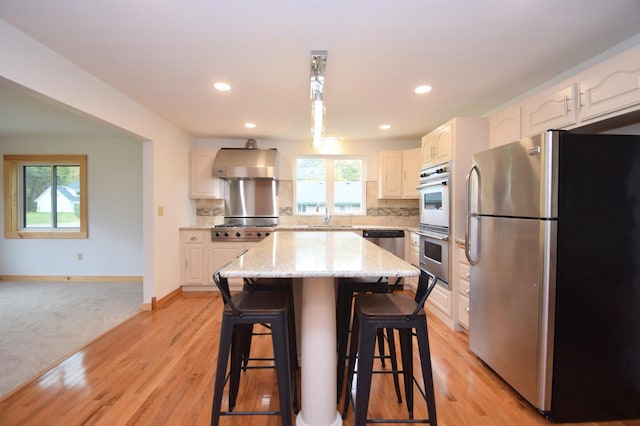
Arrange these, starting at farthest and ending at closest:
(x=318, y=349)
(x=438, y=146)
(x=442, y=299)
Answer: (x=438, y=146), (x=442, y=299), (x=318, y=349)

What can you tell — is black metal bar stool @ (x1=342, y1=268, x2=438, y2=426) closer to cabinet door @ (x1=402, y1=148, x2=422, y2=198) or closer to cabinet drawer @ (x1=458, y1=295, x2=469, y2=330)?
cabinet drawer @ (x1=458, y1=295, x2=469, y2=330)

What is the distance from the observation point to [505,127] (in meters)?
2.51

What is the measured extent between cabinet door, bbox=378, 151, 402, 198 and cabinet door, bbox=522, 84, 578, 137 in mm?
2053

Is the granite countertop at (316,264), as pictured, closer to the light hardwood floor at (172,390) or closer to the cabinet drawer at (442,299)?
the light hardwood floor at (172,390)

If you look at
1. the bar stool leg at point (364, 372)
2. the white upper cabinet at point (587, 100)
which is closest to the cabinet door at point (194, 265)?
the bar stool leg at point (364, 372)

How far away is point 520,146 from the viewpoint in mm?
1767

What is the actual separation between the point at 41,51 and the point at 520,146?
3.09m

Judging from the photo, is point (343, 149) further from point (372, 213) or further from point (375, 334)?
point (375, 334)

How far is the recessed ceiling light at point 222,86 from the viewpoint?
8.07ft

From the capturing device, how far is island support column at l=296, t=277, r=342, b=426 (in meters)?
1.41

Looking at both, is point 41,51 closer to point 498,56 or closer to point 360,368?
point 360,368

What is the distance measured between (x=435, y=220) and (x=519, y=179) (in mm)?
1381

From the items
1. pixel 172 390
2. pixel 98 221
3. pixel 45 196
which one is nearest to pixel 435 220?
pixel 172 390

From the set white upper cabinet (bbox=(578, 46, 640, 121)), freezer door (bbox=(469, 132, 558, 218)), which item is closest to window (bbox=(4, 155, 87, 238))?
freezer door (bbox=(469, 132, 558, 218))
